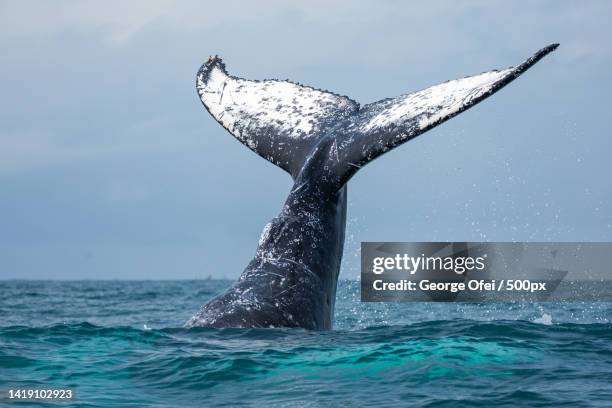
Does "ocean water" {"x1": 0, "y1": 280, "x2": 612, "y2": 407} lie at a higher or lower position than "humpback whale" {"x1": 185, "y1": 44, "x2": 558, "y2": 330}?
lower

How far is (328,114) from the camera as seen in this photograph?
1150cm

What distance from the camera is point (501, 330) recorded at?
1152 cm

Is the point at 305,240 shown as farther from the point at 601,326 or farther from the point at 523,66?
the point at 601,326

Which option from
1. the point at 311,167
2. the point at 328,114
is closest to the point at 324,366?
Result: the point at 311,167

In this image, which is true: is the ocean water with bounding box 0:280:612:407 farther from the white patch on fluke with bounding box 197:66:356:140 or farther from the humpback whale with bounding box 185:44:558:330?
the white patch on fluke with bounding box 197:66:356:140

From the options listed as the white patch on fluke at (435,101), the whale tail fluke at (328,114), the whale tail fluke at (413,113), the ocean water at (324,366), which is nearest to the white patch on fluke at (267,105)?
the whale tail fluke at (328,114)

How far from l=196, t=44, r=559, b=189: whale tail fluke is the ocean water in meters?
2.14

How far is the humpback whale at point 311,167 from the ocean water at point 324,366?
0.29 metres

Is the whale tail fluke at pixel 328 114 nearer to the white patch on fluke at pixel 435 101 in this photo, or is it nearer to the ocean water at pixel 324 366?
the white patch on fluke at pixel 435 101

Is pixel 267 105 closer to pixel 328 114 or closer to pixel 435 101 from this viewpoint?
pixel 328 114

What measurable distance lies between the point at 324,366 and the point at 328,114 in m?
3.79

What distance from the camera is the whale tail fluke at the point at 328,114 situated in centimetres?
962

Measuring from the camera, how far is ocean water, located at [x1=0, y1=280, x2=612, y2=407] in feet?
25.9

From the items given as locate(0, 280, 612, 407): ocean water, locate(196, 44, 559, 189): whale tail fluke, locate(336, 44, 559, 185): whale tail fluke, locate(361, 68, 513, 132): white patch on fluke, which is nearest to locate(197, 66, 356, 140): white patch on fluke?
locate(196, 44, 559, 189): whale tail fluke
